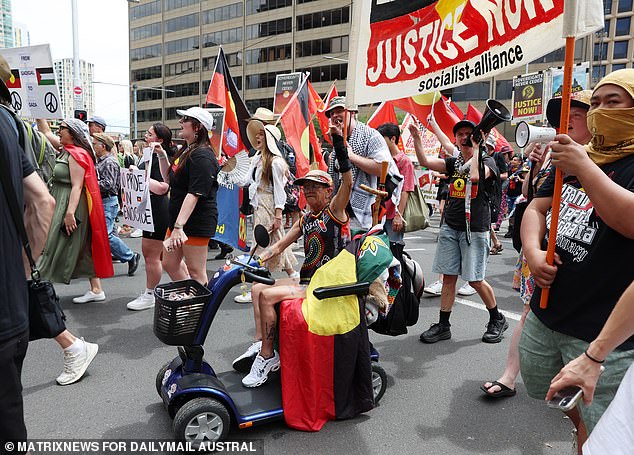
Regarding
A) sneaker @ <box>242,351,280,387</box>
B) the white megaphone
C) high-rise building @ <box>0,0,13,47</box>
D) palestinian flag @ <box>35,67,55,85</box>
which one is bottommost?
sneaker @ <box>242,351,280,387</box>

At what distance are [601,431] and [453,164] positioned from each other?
3.57 m

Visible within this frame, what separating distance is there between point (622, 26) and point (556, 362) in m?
73.1

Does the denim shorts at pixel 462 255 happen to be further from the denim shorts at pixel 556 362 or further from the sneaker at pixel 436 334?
the denim shorts at pixel 556 362

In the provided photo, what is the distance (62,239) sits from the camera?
447cm

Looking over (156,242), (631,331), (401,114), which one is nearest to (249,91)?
(401,114)

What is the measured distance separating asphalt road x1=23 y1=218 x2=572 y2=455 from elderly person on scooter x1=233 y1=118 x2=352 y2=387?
0.43 m

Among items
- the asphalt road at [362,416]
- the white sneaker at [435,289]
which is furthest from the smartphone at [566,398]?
the white sneaker at [435,289]

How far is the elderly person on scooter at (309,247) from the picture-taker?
285 cm

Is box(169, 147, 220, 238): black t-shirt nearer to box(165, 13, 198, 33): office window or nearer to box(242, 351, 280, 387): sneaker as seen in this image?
box(242, 351, 280, 387): sneaker

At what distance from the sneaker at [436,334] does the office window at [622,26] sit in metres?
70.5

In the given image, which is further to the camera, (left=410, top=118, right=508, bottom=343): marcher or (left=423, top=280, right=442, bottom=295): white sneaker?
(left=423, top=280, right=442, bottom=295): white sneaker

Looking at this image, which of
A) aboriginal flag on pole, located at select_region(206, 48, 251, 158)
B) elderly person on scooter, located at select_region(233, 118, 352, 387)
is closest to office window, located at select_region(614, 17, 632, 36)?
aboriginal flag on pole, located at select_region(206, 48, 251, 158)

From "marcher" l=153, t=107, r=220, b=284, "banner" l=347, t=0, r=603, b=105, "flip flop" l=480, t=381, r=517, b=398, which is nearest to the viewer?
"banner" l=347, t=0, r=603, b=105

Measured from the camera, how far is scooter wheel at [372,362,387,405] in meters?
3.11
